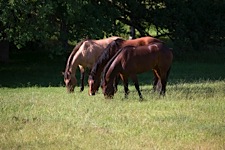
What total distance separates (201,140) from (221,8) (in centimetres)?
1992

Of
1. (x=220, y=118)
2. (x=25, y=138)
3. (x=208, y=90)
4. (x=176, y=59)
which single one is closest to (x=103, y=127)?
(x=25, y=138)

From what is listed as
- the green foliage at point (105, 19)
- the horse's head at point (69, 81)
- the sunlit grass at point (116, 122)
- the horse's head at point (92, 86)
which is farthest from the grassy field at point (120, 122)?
the green foliage at point (105, 19)

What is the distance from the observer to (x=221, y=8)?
Result: 87.6ft

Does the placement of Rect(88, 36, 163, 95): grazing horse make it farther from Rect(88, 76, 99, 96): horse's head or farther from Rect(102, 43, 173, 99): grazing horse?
Rect(102, 43, 173, 99): grazing horse

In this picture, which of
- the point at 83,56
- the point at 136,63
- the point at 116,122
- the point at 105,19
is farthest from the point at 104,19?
the point at 116,122

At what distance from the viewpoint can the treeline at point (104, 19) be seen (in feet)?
65.4

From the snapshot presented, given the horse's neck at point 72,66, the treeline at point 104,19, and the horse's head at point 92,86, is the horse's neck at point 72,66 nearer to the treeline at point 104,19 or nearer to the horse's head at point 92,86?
the horse's head at point 92,86

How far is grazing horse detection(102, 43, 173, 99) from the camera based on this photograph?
1252 centimetres

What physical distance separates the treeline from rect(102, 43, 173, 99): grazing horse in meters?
7.41

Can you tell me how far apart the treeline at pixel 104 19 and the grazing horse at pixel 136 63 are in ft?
24.3

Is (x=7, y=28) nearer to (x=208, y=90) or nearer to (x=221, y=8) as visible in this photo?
(x=208, y=90)

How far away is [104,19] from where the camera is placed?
22812 millimetres

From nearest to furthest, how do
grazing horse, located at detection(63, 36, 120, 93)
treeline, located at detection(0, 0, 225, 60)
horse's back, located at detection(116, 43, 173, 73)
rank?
horse's back, located at detection(116, 43, 173, 73) < grazing horse, located at detection(63, 36, 120, 93) < treeline, located at detection(0, 0, 225, 60)

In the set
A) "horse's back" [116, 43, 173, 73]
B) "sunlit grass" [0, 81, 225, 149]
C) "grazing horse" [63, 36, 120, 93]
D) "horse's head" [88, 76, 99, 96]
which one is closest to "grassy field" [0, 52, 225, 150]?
"sunlit grass" [0, 81, 225, 149]
